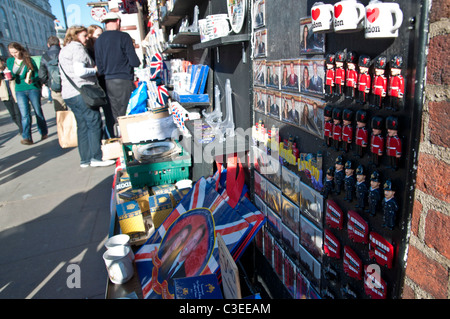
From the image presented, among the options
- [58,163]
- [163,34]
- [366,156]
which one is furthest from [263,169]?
[58,163]

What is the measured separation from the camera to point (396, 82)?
95cm

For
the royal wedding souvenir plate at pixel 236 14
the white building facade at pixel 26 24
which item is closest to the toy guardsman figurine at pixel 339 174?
the royal wedding souvenir plate at pixel 236 14

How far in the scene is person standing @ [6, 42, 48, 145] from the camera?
21.3ft

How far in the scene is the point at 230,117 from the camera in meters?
2.77

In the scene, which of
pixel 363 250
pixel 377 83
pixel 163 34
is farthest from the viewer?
pixel 163 34

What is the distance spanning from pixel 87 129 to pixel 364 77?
4933 mm

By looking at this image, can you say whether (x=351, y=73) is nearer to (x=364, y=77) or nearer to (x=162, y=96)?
(x=364, y=77)

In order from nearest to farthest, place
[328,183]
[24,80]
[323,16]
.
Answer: [323,16] < [328,183] < [24,80]

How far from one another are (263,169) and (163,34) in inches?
156

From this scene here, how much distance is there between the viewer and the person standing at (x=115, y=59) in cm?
473

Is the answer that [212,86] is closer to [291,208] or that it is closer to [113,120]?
[291,208]

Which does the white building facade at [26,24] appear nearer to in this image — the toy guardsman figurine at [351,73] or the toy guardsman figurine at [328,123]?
the toy guardsman figurine at [328,123]

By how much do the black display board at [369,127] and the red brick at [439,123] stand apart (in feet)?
0.11

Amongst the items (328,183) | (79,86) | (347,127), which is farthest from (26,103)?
(347,127)
